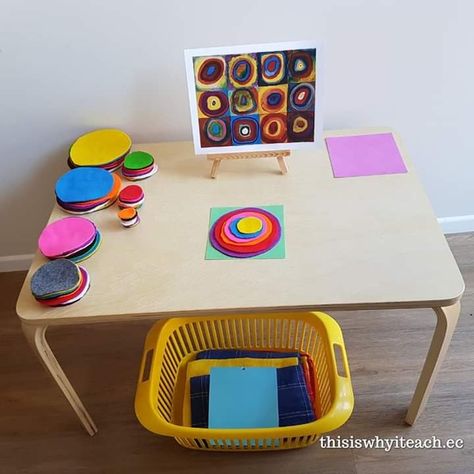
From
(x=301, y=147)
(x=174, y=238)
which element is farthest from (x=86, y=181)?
(x=301, y=147)

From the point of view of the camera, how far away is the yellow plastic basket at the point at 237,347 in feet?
3.39

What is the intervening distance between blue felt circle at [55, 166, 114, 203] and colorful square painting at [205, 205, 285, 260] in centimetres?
25

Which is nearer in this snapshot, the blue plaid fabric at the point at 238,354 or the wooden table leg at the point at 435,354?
the wooden table leg at the point at 435,354

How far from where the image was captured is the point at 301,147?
110 centimetres

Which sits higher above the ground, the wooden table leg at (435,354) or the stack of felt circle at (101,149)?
the stack of felt circle at (101,149)

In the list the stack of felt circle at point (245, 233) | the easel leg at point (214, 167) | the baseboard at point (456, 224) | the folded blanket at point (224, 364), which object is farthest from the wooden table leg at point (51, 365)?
the baseboard at point (456, 224)

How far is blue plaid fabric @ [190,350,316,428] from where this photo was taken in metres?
1.18

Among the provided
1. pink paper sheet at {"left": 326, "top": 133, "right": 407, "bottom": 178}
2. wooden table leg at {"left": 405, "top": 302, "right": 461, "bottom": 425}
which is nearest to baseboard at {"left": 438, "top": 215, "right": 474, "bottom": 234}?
pink paper sheet at {"left": 326, "top": 133, "right": 407, "bottom": 178}

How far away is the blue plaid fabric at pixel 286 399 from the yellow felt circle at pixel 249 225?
44 centimetres

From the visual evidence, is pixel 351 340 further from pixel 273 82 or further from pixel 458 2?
pixel 458 2

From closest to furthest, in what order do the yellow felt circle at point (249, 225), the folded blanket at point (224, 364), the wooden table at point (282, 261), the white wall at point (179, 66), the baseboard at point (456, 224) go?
the wooden table at point (282, 261) → the yellow felt circle at point (249, 225) → the white wall at point (179, 66) → the folded blanket at point (224, 364) → the baseboard at point (456, 224)

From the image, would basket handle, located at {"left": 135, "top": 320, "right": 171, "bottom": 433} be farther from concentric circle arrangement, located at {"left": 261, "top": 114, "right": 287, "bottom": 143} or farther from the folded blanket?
concentric circle arrangement, located at {"left": 261, "top": 114, "right": 287, "bottom": 143}

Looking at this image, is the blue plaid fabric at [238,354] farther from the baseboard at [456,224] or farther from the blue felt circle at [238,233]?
the baseboard at [456,224]

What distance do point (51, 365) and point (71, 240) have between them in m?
0.26
